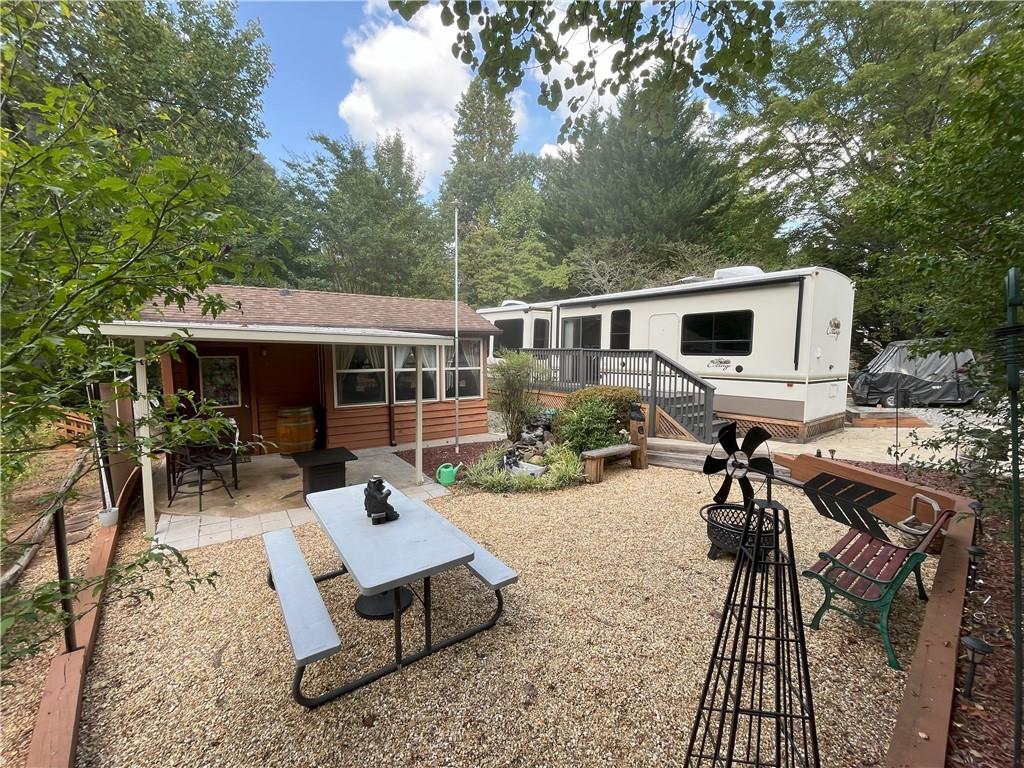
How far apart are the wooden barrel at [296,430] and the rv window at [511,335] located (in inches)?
253

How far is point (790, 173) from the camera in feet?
50.2

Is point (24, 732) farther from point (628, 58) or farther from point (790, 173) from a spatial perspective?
point (790, 173)

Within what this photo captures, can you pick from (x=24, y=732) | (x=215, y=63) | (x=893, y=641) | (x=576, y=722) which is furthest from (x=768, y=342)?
(x=215, y=63)

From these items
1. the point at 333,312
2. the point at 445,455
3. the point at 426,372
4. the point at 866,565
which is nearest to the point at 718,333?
the point at 445,455

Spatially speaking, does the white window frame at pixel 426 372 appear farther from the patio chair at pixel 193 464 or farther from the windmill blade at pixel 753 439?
the windmill blade at pixel 753 439

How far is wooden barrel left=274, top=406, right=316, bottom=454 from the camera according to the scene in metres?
7.39

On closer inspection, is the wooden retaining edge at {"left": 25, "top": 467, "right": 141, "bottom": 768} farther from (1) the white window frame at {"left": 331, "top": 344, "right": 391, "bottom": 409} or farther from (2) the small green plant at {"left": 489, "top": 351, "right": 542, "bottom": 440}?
(2) the small green plant at {"left": 489, "top": 351, "right": 542, "bottom": 440}

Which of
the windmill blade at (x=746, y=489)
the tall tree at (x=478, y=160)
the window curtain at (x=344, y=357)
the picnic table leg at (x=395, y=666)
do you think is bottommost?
the picnic table leg at (x=395, y=666)

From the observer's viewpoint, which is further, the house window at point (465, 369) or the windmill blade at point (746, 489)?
the house window at point (465, 369)

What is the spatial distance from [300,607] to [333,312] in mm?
6991

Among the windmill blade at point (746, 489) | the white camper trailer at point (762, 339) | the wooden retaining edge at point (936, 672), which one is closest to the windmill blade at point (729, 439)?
the windmill blade at point (746, 489)

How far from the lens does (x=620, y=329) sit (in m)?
10.0

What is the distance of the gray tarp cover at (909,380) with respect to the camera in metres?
11.0

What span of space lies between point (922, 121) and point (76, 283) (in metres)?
19.0
